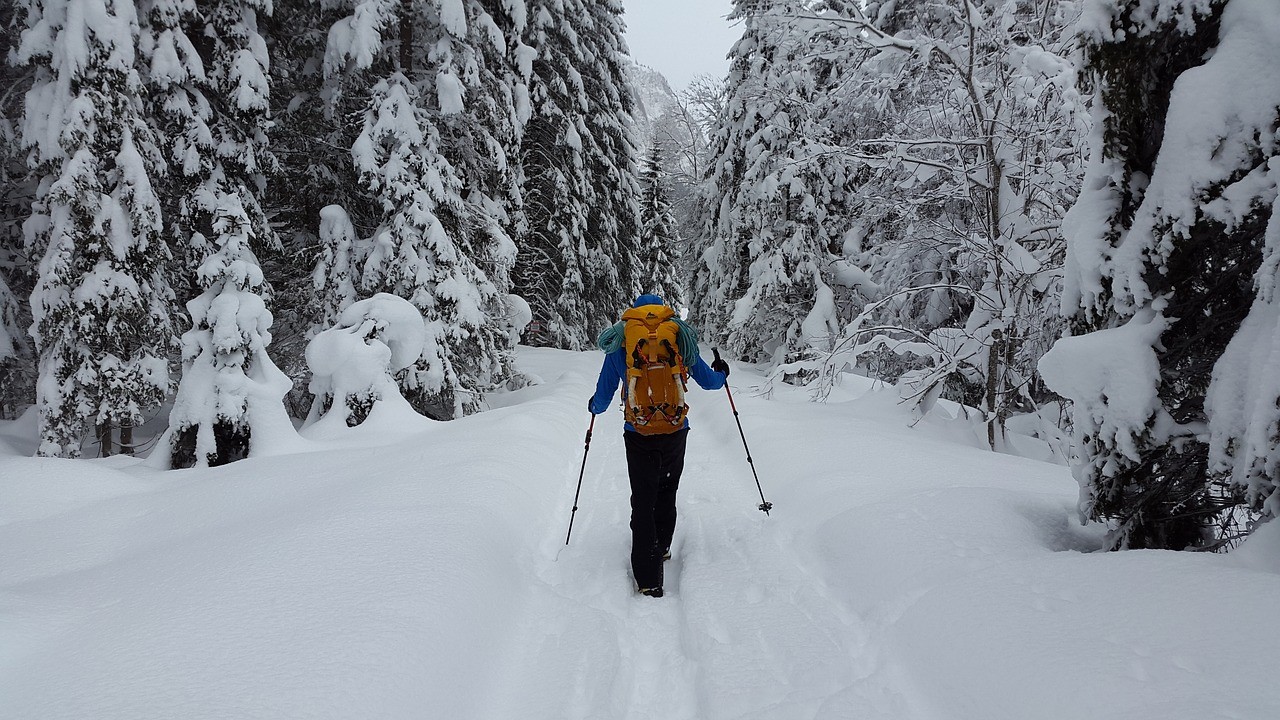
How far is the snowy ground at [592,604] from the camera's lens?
7.85ft

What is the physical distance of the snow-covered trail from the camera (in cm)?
293

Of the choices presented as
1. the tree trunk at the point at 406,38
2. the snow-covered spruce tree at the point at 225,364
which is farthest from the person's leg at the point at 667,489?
the tree trunk at the point at 406,38

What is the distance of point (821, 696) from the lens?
2848 mm

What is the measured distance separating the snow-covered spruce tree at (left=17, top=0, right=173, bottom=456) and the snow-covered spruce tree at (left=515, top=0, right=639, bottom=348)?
35.5 feet

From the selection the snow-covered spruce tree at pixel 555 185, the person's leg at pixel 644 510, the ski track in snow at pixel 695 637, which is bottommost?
the ski track in snow at pixel 695 637

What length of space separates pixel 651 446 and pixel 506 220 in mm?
10967

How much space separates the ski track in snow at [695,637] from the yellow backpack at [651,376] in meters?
1.16

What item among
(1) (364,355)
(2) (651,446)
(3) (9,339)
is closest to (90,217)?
(1) (364,355)

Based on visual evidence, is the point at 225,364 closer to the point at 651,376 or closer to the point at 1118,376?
the point at 651,376

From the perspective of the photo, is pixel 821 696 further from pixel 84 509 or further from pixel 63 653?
pixel 84 509

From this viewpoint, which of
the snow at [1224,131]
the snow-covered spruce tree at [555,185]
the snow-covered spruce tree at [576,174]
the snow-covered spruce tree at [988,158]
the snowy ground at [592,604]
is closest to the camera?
the snowy ground at [592,604]

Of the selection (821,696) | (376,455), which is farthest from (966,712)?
(376,455)

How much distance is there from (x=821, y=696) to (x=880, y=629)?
686mm

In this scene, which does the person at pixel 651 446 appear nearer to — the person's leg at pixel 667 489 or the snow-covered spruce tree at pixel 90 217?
the person's leg at pixel 667 489
